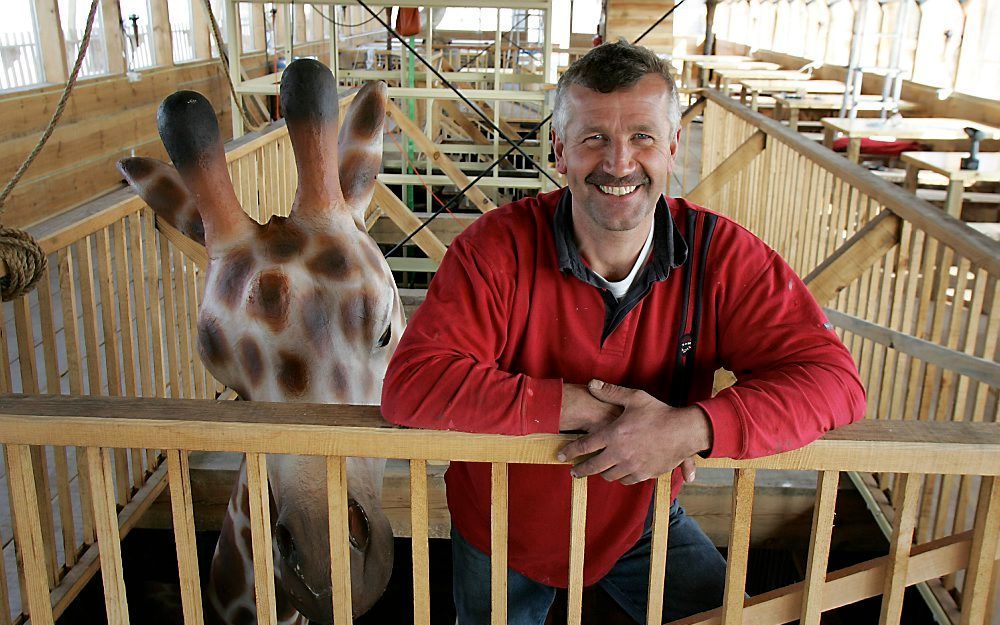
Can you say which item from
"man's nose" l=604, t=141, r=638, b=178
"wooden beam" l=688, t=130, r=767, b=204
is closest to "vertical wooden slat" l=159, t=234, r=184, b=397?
"man's nose" l=604, t=141, r=638, b=178

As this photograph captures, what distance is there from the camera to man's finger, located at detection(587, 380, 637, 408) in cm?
144

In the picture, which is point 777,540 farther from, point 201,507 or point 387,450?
point 387,450

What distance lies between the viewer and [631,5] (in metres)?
10.2

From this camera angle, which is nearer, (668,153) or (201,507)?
(668,153)

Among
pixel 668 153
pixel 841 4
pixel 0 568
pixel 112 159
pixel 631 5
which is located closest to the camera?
pixel 668 153

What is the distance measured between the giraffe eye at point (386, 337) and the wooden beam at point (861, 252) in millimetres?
2003

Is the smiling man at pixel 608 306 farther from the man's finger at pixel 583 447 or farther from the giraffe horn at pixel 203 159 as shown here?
the giraffe horn at pixel 203 159

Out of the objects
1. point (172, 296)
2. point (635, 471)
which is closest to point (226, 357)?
point (635, 471)

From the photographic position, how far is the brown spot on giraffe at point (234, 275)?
1.84 meters

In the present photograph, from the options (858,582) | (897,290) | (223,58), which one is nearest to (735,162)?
(897,290)

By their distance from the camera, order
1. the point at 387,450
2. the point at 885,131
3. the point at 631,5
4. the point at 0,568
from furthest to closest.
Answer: the point at 631,5, the point at 885,131, the point at 0,568, the point at 387,450

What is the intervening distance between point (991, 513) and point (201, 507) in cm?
290

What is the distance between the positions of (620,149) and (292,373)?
81 cm

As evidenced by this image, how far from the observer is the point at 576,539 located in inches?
56.4
